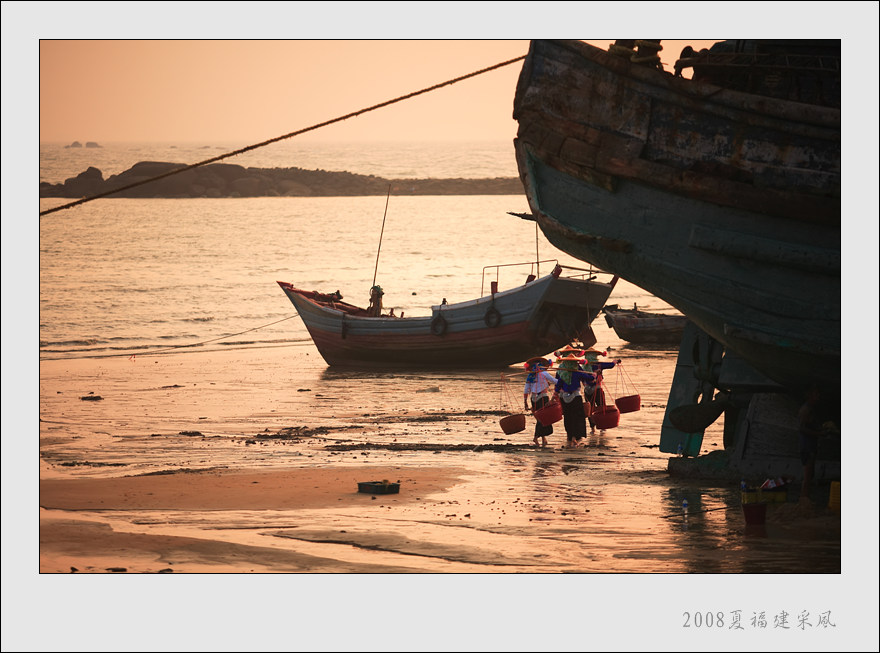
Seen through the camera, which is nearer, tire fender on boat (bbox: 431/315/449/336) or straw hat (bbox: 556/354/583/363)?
straw hat (bbox: 556/354/583/363)

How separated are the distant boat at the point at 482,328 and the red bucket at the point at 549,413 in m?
7.12

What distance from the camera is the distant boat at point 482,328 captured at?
21.0 meters

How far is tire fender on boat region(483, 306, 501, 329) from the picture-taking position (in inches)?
842

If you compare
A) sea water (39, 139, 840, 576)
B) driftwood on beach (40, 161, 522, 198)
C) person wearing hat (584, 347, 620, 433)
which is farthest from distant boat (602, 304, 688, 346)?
driftwood on beach (40, 161, 522, 198)

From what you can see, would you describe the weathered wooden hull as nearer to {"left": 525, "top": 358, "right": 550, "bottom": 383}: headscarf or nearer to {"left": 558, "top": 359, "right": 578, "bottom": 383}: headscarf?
{"left": 525, "top": 358, "right": 550, "bottom": 383}: headscarf

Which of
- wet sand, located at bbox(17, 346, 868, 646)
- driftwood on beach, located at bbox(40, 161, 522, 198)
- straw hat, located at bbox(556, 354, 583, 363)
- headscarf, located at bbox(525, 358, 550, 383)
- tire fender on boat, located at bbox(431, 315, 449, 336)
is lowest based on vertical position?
wet sand, located at bbox(17, 346, 868, 646)

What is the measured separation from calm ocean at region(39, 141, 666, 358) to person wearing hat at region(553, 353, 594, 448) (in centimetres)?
455

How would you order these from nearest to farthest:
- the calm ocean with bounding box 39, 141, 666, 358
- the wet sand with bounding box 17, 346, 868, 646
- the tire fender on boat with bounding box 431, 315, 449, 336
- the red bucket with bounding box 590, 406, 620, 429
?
the wet sand with bounding box 17, 346, 868, 646
the red bucket with bounding box 590, 406, 620, 429
the tire fender on boat with bounding box 431, 315, 449, 336
the calm ocean with bounding box 39, 141, 666, 358

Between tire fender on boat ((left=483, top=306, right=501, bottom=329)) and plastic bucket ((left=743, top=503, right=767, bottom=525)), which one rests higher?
tire fender on boat ((left=483, top=306, right=501, bottom=329))

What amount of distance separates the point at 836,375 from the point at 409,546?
380 centimetres

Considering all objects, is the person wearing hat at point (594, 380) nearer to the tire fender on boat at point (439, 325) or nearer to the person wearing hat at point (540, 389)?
the person wearing hat at point (540, 389)

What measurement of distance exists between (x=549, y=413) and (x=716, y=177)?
4728 millimetres

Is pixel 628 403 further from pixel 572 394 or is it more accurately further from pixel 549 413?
pixel 549 413

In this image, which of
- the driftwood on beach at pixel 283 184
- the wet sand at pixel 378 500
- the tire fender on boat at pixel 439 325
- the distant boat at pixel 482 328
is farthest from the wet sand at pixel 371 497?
the driftwood on beach at pixel 283 184
